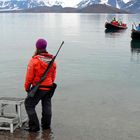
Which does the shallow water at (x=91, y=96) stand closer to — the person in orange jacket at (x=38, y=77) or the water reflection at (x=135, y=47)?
the person in orange jacket at (x=38, y=77)

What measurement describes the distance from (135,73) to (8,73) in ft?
18.3

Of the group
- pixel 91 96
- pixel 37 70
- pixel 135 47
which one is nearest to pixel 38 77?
pixel 37 70

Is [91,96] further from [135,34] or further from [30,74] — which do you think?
[135,34]

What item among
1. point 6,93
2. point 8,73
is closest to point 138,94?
point 6,93

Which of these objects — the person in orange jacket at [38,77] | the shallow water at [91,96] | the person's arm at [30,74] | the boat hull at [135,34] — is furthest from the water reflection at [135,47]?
the person's arm at [30,74]

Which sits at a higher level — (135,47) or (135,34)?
(135,34)

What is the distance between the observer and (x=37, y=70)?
27.5 feet

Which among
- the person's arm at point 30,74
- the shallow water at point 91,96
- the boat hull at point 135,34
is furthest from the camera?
the boat hull at point 135,34

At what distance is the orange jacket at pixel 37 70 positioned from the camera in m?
8.31

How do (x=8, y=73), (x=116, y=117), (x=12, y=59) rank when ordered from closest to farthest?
(x=116, y=117) → (x=8, y=73) → (x=12, y=59)

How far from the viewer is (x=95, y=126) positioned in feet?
30.7

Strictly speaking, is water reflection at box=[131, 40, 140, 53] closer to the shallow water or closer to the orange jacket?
the shallow water

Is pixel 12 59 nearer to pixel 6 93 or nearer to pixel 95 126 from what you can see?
pixel 6 93

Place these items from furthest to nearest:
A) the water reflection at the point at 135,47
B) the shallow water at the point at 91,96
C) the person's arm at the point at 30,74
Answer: the water reflection at the point at 135,47 < the shallow water at the point at 91,96 < the person's arm at the point at 30,74
